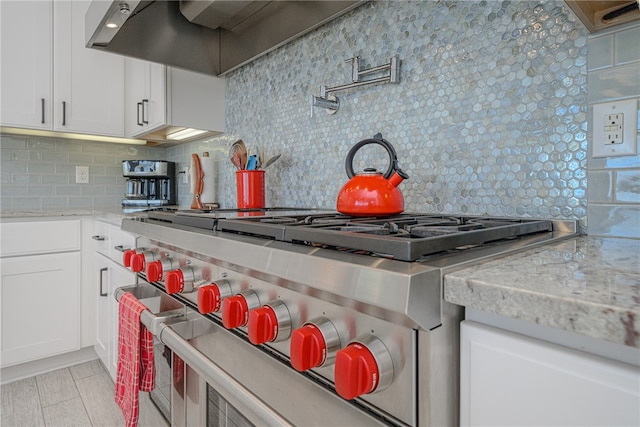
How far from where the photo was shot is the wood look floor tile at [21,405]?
1618 mm

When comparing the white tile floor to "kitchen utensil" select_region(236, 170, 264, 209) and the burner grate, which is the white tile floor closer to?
"kitchen utensil" select_region(236, 170, 264, 209)

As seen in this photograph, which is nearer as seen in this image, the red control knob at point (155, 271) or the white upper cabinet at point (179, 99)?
the red control knob at point (155, 271)

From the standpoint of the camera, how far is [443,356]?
0.42 metres

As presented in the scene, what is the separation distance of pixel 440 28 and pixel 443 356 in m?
0.97

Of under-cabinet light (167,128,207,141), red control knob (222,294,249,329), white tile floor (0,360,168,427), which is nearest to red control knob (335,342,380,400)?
red control knob (222,294,249,329)

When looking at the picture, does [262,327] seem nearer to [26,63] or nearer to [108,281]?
[108,281]

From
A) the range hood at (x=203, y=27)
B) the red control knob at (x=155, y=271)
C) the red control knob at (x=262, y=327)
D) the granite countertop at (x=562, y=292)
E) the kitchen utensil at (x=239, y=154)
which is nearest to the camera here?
the granite countertop at (x=562, y=292)

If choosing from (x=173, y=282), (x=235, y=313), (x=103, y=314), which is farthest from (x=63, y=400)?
(x=235, y=313)

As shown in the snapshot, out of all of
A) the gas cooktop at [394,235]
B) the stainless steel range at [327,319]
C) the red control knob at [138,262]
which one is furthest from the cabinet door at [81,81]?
the gas cooktop at [394,235]

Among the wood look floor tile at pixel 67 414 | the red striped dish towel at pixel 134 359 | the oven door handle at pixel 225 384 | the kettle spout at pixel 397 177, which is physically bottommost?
the wood look floor tile at pixel 67 414

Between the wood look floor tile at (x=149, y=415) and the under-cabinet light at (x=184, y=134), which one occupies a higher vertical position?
the under-cabinet light at (x=184, y=134)

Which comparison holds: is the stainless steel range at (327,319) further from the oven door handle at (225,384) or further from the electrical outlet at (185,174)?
the electrical outlet at (185,174)

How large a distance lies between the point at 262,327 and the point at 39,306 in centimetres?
202

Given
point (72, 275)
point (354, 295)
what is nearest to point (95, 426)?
point (72, 275)
